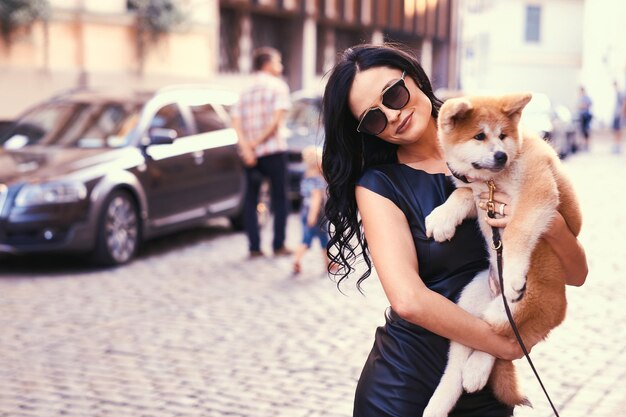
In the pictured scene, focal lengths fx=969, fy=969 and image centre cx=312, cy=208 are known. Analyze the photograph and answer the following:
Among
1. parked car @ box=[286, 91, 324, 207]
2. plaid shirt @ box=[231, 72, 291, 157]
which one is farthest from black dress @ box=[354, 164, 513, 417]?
parked car @ box=[286, 91, 324, 207]

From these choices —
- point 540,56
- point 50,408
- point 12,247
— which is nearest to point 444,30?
point 540,56

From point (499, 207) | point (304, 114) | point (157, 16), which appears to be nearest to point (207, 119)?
point (304, 114)

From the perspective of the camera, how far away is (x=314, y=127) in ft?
52.2

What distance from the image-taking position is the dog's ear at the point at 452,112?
3.01 meters

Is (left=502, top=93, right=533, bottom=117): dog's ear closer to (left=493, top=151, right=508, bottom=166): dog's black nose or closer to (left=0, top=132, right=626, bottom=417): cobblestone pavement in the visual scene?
(left=493, top=151, right=508, bottom=166): dog's black nose

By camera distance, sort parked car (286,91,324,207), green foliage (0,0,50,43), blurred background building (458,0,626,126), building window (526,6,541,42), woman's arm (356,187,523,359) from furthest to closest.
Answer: building window (526,6,541,42)
blurred background building (458,0,626,126)
green foliage (0,0,50,43)
parked car (286,91,324,207)
woman's arm (356,187,523,359)

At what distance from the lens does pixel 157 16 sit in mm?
20984

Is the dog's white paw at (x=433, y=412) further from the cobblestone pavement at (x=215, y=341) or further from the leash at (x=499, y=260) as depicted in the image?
the cobblestone pavement at (x=215, y=341)

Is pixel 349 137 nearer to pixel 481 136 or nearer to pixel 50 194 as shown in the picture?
pixel 481 136

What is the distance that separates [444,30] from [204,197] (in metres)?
28.9

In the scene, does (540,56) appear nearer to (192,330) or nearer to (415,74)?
(192,330)

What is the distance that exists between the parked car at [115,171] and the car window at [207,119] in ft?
0.05

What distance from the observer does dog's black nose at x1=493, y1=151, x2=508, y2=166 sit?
300cm

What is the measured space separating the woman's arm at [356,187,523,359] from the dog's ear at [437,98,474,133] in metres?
0.36
